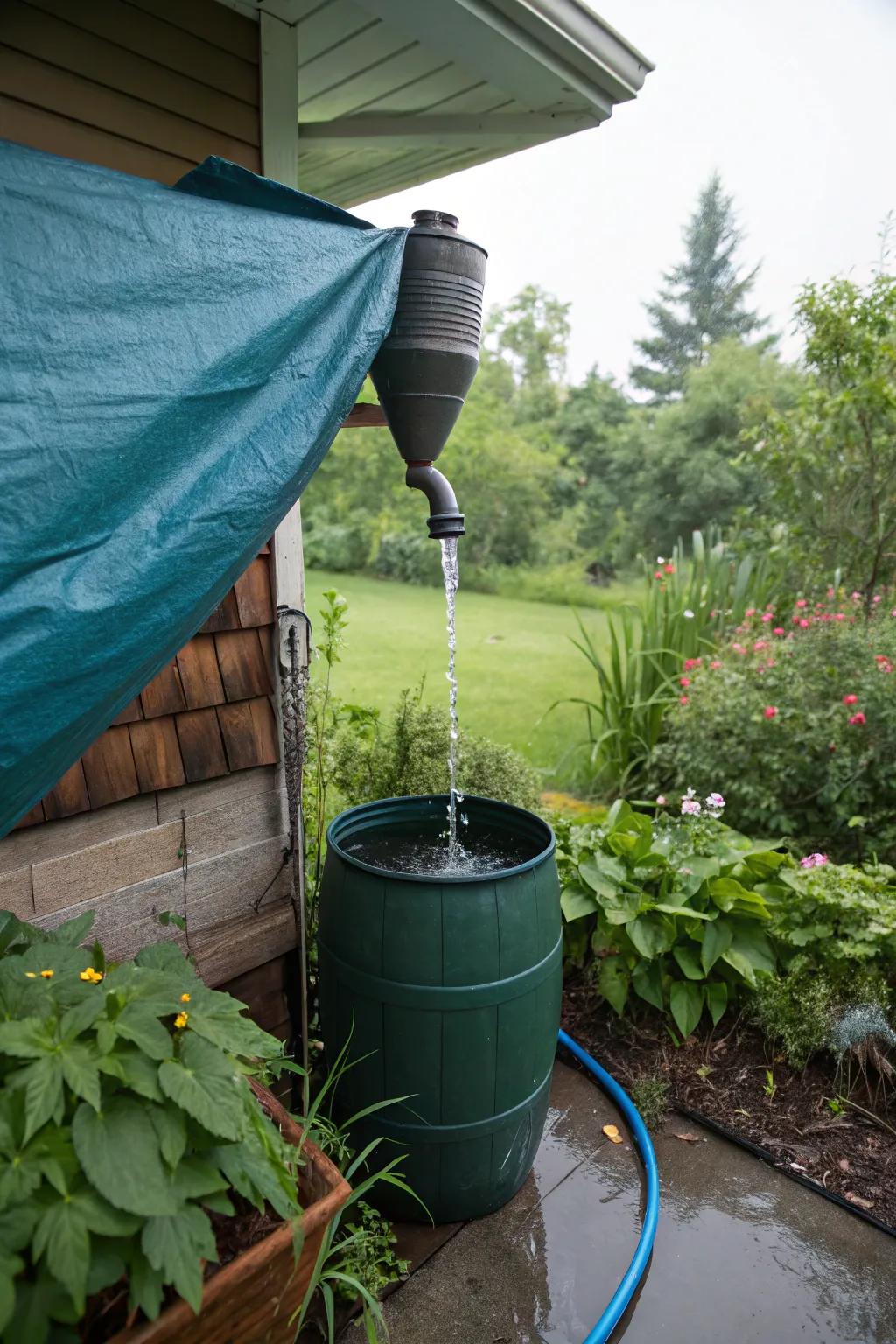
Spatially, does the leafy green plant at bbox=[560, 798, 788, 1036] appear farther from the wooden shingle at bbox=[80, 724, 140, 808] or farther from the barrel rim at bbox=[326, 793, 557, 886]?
the wooden shingle at bbox=[80, 724, 140, 808]

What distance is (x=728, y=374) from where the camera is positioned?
13500 millimetres

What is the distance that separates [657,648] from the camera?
13.8ft

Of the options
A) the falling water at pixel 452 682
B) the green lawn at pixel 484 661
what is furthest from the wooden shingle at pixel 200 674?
the green lawn at pixel 484 661

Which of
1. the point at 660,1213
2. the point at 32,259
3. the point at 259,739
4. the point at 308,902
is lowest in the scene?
the point at 660,1213

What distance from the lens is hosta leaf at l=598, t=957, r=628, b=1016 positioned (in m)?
2.31

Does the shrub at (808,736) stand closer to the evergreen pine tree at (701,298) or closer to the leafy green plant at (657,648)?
the leafy green plant at (657,648)

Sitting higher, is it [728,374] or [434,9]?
[728,374]

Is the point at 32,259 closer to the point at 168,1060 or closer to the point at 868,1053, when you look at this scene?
the point at 168,1060

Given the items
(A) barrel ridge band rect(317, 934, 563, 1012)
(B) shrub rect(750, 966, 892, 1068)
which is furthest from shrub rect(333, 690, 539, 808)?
(A) barrel ridge band rect(317, 934, 563, 1012)

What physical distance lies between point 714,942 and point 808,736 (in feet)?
3.86

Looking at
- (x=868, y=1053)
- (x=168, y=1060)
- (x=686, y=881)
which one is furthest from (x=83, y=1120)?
(x=868, y=1053)

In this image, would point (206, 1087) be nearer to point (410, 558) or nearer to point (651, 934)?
point (651, 934)

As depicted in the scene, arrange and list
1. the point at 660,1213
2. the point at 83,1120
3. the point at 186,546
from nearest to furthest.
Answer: the point at 83,1120 < the point at 186,546 < the point at 660,1213

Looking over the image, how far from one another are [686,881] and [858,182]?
2475cm
